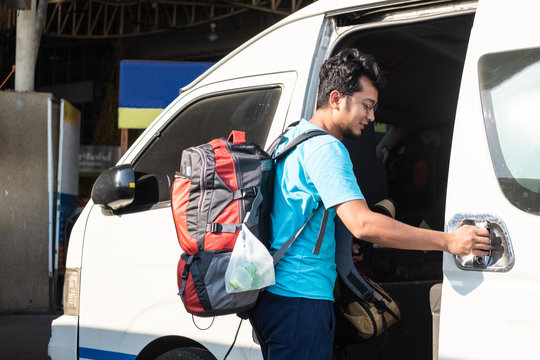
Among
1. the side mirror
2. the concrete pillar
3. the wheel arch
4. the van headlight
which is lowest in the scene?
the wheel arch

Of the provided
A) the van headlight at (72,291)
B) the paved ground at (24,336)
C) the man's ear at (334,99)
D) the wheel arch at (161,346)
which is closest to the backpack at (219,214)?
the man's ear at (334,99)

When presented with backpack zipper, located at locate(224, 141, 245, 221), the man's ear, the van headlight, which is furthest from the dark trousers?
the van headlight

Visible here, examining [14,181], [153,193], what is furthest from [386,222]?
[14,181]

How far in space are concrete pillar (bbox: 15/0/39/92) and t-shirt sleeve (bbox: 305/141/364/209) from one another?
729 cm

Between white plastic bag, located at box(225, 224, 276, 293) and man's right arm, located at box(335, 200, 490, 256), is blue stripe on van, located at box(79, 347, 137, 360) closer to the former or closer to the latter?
white plastic bag, located at box(225, 224, 276, 293)

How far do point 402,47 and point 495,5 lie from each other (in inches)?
67.6

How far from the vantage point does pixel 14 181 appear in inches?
344

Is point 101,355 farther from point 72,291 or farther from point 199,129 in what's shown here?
point 199,129

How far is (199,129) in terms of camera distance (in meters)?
3.58

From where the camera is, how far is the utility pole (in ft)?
29.6

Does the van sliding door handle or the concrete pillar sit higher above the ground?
the concrete pillar

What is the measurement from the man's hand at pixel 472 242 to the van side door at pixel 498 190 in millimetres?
32

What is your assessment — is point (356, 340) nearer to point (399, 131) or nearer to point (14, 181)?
point (399, 131)

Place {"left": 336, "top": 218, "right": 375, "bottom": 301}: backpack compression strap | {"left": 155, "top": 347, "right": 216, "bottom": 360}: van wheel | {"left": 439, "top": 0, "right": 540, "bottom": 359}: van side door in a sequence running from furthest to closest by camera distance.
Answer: {"left": 155, "top": 347, "right": 216, "bottom": 360}: van wheel → {"left": 336, "top": 218, "right": 375, "bottom": 301}: backpack compression strap → {"left": 439, "top": 0, "right": 540, "bottom": 359}: van side door
